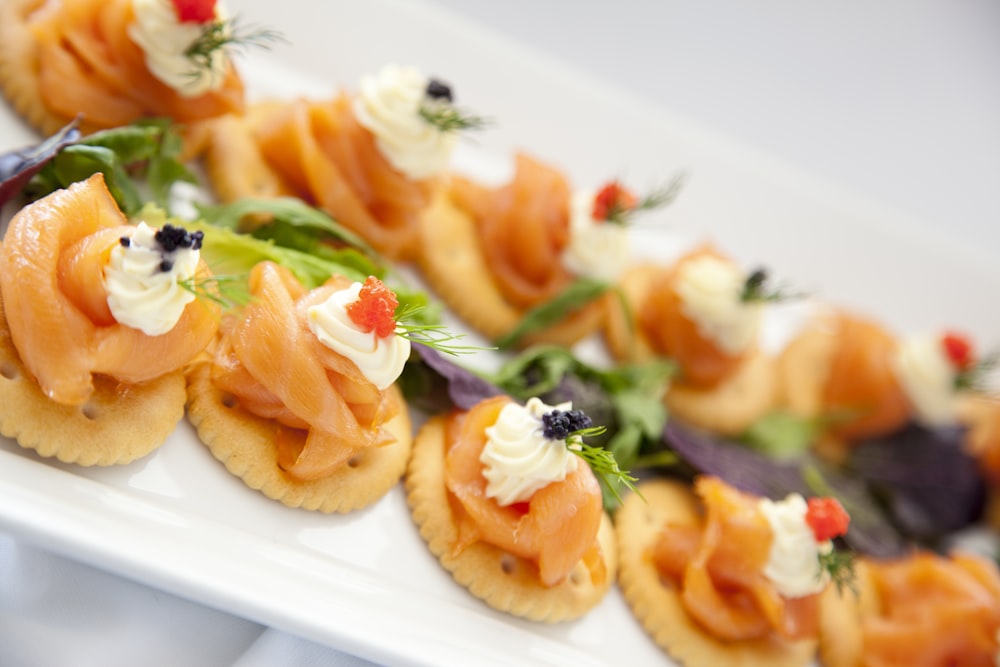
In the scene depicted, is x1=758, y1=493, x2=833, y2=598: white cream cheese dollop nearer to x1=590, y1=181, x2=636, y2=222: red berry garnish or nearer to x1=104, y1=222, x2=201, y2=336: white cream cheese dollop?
x1=590, y1=181, x2=636, y2=222: red berry garnish

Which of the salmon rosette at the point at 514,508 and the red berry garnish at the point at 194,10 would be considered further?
the red berry garnish at the point at 194,10

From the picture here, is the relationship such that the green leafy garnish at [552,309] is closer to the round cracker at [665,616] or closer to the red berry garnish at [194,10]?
the round cracker at [665,616]

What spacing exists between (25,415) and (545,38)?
3.44 m

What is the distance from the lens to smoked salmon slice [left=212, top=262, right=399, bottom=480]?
1970mm

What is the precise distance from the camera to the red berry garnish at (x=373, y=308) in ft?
6.29

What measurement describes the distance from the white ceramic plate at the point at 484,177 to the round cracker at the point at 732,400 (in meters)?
0.71

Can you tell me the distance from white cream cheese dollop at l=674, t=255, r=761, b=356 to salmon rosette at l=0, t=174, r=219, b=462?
1836 mm

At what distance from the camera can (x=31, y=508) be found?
166 centimetres

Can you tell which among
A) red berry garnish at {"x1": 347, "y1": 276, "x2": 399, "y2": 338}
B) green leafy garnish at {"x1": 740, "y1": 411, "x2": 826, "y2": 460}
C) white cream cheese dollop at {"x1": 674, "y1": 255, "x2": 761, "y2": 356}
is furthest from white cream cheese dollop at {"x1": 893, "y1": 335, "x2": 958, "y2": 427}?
red berry garnish at {"x1": 347, "y1": 276, "x2": 399, "y2": 338}

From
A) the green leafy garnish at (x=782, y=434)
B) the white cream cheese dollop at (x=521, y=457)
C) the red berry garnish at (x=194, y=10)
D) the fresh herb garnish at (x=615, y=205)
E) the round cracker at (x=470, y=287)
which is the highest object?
the red berry garnish at (x=194, y=10)

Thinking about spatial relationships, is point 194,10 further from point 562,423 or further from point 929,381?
point 929,381

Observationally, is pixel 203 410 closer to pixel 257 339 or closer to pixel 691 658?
pixel 257 339

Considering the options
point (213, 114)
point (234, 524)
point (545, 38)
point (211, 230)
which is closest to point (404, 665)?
point (234, 524)

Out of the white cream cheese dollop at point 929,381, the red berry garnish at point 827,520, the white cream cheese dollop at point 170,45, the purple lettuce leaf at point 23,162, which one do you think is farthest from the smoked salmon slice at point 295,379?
the white cream cheese dollop at point 929,381
